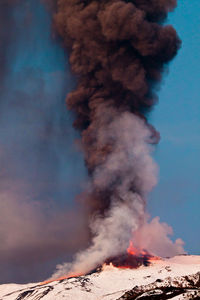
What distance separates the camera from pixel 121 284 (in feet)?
600

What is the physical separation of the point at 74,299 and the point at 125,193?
29.1 meters

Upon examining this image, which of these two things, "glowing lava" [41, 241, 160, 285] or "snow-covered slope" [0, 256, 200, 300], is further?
"glowing lava" [41, 241, 160, 285]

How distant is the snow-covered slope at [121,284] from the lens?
170m

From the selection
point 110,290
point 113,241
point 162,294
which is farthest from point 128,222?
point 162,294

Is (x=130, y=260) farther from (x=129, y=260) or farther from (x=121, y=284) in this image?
(x=121, y=284)

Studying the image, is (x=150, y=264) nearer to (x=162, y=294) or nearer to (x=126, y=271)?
(x=126, y=271)

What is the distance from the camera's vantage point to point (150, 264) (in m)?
196

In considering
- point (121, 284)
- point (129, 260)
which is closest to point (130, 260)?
point (129, 260)

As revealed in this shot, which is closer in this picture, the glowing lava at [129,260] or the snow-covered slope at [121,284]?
the snow-covered slope at [121,284]

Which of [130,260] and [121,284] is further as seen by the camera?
[130,260]

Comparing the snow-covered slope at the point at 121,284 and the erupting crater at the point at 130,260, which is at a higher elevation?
the erupting crater at the point at 130,260

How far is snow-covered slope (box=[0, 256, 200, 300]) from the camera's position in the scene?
16975 cm

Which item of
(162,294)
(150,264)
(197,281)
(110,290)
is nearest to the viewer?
Answer: (162,294)

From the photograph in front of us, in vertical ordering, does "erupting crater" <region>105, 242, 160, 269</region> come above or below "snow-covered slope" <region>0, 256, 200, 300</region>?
above
